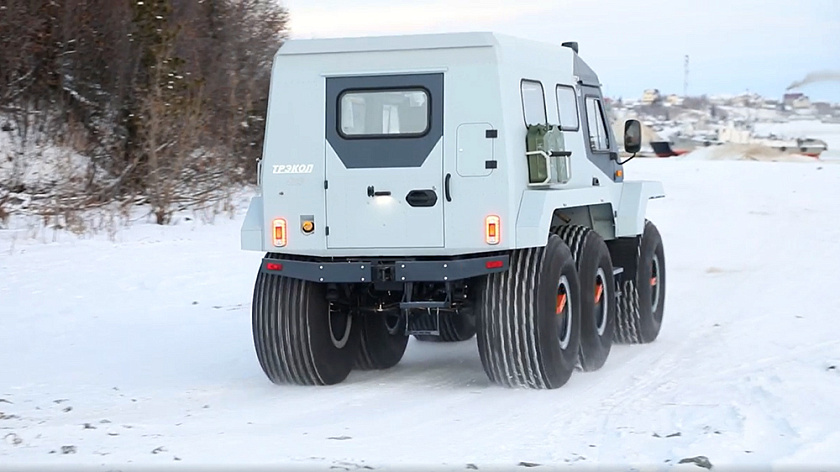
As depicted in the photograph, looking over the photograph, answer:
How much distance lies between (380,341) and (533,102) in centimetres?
241

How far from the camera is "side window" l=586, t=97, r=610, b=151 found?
11.5 m

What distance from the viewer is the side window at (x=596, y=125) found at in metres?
11.5

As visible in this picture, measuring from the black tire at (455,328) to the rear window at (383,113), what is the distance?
8.66 ft

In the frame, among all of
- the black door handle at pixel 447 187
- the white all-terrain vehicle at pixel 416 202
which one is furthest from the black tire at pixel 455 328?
the black door handle at pixel 447 187

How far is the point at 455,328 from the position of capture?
39.9ft

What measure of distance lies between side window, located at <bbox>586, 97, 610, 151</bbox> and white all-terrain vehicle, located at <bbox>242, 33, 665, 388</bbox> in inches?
59.5

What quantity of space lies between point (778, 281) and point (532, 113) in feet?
23.1

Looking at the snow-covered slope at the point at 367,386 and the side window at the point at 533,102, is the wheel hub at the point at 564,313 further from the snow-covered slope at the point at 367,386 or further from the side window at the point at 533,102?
the side window at the point at 533,102

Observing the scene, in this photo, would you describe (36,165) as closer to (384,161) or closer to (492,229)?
(384,161)

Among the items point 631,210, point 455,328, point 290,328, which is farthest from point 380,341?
point 631,210

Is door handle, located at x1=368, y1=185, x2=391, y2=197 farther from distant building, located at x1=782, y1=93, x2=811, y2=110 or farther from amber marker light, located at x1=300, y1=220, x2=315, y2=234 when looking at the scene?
distant building, located at x1=782, y1=93, x2=811, y2=110

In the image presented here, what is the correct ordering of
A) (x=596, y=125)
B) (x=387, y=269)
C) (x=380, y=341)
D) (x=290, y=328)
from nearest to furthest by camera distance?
(x=387, y=269), (x=290, y=328), (x=380, y=341), (x=596, y=125)

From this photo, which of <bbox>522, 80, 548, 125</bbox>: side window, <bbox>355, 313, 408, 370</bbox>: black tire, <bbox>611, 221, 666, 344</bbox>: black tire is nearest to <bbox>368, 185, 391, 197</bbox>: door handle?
<bbox>522, 80, 548, 125</bbox>: side window

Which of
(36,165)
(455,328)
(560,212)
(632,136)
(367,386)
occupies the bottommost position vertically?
(367,386)
